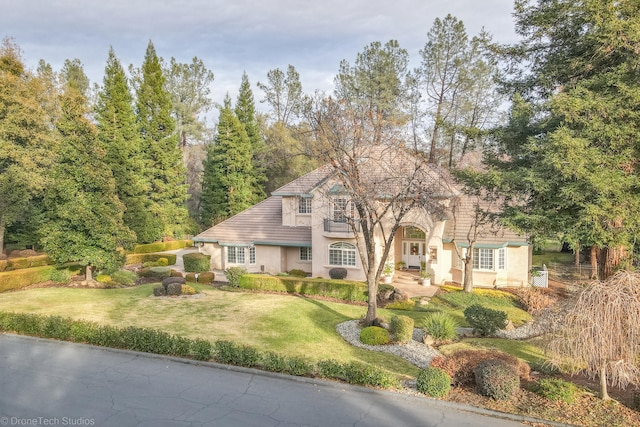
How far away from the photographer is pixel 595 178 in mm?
10977

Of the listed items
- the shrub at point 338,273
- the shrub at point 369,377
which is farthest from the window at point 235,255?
the shrub at point 369,377

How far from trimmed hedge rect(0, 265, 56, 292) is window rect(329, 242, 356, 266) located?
1663 centimetres

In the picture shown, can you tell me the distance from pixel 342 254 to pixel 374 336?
1179 centimetres

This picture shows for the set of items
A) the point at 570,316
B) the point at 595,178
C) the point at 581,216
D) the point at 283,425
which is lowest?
the point at 283,425

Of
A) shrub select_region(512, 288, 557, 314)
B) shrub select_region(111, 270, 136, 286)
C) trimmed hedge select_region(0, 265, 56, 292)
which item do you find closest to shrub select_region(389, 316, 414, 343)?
shrub select_region(512, 288, 557, 314)

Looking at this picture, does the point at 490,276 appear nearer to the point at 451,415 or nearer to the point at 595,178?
the point at 595,178

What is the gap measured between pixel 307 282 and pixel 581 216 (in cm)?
1502

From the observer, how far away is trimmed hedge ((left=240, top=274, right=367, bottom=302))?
22797 millimetres

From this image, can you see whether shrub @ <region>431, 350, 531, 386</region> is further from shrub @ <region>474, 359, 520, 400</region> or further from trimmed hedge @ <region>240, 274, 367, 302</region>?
trimmed hedge @ <region>240, 274, 367, 302</region>

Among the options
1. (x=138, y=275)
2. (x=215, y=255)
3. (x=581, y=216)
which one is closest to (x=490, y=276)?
(x=581, y=216)

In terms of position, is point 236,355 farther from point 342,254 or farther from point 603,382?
point 342,254

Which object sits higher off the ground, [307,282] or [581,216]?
[581,216]

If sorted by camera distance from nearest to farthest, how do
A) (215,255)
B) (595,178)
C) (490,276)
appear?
(595,178) < (490,276) < (215,255)

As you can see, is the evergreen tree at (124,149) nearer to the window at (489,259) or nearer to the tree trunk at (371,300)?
the tree trunk at (371,300)
